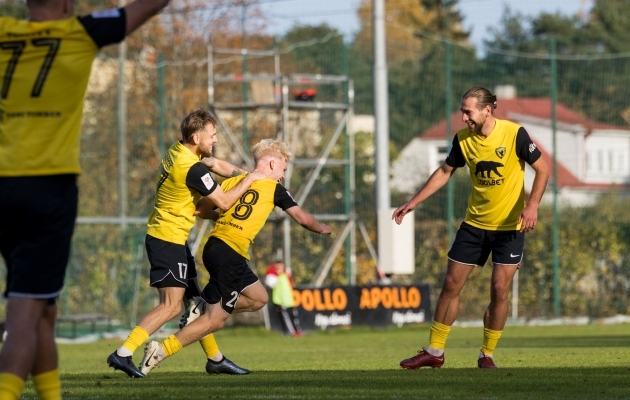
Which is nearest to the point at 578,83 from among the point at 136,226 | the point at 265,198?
the point at 136,226

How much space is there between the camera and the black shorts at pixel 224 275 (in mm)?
9758

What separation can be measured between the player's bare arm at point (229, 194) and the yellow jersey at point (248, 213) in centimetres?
20

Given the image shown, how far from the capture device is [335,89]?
88.9 feet

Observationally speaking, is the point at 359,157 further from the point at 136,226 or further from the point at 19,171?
the point at 19,171

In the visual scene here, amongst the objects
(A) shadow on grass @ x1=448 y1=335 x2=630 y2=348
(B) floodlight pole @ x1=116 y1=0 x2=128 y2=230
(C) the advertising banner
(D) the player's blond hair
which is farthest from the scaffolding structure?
(D) the player's blond hair

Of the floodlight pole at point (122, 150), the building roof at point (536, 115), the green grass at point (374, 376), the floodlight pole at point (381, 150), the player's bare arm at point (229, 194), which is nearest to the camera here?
the green grass at point (374, 376)

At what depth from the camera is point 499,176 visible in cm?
1029

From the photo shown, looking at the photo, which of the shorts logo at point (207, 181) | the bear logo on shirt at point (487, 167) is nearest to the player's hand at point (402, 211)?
the bear logo on shirt at point (487, 167)

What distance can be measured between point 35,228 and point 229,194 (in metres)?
→ 3.72

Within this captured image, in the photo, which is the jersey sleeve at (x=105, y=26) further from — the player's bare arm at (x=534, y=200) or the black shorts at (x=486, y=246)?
the black shorts at (x=486, y=246)

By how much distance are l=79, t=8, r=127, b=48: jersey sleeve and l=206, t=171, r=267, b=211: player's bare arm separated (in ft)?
11.6

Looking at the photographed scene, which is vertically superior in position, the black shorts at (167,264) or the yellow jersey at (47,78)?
the yellow jersey at (47,78)

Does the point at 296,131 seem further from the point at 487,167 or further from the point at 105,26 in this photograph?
the point at 105,26

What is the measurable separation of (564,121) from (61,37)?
874 inches
